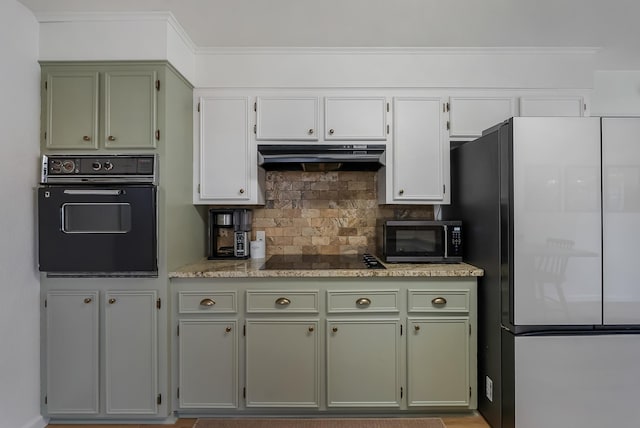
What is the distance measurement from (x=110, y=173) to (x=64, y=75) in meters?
0.66

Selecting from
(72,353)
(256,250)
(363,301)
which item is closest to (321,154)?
(256,250)

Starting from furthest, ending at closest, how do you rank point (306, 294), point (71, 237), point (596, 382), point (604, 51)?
point (604, 51) < point (306, 294) < point (71, 237) < point (596, 382)

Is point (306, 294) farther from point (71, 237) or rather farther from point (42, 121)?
point (42, 121)

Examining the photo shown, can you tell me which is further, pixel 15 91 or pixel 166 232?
pixel 166 232

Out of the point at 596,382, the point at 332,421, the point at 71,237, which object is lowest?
the point at 332,421

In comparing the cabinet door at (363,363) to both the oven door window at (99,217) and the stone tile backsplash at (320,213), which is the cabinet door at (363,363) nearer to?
the stone tile backsplash at (320,213)

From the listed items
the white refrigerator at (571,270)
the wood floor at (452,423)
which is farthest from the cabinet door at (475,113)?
the wood floor at (452,423)

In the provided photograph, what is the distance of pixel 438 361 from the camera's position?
2.18m

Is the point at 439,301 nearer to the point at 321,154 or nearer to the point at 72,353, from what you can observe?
the point at 321,154

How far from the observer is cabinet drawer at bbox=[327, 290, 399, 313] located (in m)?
2.18

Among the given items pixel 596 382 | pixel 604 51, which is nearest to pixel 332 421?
pixel 596 382

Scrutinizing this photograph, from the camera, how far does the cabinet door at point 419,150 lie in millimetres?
2525

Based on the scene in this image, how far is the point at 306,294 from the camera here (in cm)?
218

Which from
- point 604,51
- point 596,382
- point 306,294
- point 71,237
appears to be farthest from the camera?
point 604,51
